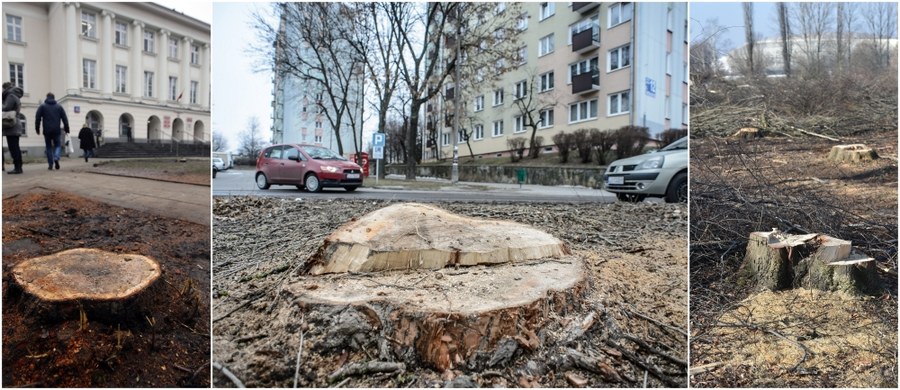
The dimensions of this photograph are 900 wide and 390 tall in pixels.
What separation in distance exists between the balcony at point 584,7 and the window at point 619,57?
0.74ft

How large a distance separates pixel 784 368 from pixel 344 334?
5.61 ft

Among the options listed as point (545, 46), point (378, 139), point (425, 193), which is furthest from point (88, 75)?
point (545, 46)

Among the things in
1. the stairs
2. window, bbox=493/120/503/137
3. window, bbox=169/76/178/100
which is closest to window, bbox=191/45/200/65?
window, bbox=169/76/178/100

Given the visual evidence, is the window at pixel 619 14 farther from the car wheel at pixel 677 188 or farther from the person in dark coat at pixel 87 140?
the person in dark coat at pixel 87 140

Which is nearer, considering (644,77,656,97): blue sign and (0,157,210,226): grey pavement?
(0,157,210,226): grey pavement

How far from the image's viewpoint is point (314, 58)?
89.4 inches

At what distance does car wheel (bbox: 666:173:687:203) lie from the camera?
2107 millimetres

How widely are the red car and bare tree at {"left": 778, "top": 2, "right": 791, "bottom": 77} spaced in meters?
2.42

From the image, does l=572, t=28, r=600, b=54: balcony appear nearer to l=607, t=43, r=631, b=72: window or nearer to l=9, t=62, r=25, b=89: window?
l=607, t=43, r=631, b=72: window

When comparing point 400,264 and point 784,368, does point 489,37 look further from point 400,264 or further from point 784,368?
point 784,368

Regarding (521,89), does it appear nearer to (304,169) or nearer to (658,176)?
(658,176)

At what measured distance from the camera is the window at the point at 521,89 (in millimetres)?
2689

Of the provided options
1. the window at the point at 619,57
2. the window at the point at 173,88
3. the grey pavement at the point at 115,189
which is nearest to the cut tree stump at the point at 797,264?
the window at the point at 619,57

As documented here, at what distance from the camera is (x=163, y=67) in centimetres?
202
